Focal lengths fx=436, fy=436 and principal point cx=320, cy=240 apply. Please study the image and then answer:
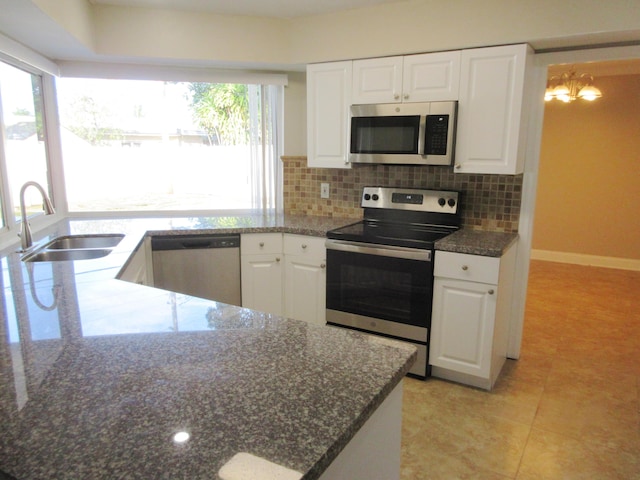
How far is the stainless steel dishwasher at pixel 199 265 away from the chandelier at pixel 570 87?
3.20 metres

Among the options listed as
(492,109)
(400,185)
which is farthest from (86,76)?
(492,109)

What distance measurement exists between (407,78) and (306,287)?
1.54m

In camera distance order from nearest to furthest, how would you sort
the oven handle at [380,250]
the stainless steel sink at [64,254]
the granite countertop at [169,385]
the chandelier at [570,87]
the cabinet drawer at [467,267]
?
the granite countertop at [169,385], the stainless steel sink at [64,254], the cabinet drawer at [467,267], the oven handle at [380,250], the chandelier at [570,87]

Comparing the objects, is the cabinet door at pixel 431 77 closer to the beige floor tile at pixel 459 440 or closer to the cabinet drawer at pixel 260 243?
the cabinet drawer at pixel 260 243

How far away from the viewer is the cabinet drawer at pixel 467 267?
7.86 feet

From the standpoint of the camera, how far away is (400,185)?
321 centimetres

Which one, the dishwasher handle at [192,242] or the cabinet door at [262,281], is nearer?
the dishwasher handle at [192,242]

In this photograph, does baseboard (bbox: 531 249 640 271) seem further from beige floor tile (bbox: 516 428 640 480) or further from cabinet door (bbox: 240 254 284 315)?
cabinet door (bbox: 240 254 284 315)

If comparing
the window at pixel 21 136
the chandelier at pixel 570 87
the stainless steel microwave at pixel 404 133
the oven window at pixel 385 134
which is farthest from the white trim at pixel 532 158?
the window at pixel 21 136

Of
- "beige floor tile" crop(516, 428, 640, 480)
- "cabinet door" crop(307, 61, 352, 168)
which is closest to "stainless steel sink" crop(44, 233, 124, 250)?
"cabinet door" crop(307, 61, 352, 168)

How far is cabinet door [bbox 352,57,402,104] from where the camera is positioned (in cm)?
279

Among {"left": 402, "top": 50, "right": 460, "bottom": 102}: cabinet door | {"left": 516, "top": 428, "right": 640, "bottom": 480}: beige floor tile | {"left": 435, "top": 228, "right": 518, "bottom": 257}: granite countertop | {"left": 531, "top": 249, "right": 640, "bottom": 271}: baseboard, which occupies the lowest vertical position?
{"left": 516, "top": 428, "right": 640, "bottom": 480}: beige floor tile

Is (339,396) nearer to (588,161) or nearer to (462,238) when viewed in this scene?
(462,238)

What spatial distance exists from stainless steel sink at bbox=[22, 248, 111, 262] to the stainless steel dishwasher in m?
0.40
